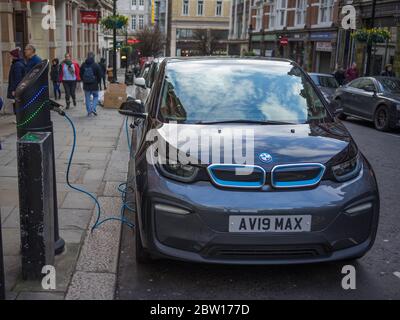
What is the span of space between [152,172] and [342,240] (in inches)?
58.4

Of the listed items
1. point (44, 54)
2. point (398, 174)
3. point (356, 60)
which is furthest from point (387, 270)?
point (356, 60)

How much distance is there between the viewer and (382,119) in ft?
46.3

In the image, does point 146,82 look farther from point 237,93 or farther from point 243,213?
point 243,213

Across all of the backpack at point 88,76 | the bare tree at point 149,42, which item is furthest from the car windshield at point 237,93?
the bare tree at point 149,42

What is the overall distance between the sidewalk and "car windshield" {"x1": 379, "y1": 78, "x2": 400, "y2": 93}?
813 cm

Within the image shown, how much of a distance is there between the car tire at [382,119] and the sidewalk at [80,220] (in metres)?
7.29

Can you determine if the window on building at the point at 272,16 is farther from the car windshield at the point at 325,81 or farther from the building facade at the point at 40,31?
the car windshield at the point at 325,81

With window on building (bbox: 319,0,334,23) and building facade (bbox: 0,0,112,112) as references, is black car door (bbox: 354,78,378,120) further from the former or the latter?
window on building (bbox: 319,0,334,23)

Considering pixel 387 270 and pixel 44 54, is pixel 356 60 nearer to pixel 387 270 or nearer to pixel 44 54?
pixel 44 54

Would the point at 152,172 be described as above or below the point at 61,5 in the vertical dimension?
below

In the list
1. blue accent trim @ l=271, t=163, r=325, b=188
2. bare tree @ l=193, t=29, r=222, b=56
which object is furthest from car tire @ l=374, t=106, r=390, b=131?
bare tree @ l=193, t=29, r=222, b=56

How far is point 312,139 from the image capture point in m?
4.25

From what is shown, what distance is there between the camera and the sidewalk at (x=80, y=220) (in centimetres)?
381
